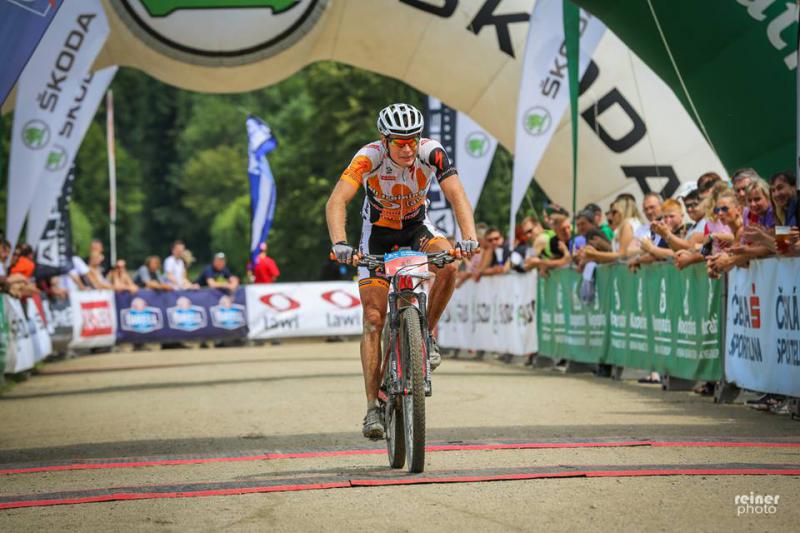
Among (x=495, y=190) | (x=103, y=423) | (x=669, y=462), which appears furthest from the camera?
(x=495, y=190)

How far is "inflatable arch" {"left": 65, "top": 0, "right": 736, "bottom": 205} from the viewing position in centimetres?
1953

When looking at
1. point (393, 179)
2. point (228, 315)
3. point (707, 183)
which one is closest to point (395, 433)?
point (393, 179)

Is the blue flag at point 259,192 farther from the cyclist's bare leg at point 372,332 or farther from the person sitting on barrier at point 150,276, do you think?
the cyclist's bare leg at point 372,332

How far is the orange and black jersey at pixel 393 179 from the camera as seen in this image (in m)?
8.70

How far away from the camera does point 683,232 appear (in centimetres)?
1478

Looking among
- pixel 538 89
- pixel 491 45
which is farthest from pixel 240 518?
pixel 491 45

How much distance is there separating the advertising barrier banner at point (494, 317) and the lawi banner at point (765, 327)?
7145mm

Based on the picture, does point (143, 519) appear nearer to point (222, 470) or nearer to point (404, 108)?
point (222, 470)

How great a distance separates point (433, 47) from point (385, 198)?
1258cm

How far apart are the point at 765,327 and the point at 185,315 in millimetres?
20579

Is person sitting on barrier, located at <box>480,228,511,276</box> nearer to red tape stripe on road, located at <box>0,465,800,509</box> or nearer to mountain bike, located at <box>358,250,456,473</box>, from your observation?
mountain bike, located at <box>358,250,456,473</box>

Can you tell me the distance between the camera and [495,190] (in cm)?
5172

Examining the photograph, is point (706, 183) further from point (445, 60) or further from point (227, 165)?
point (227, 165)

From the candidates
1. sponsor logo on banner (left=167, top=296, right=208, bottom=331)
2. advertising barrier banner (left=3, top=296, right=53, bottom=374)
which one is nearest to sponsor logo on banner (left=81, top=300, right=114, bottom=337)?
sponsor logo on banner (left=167, top=296, right=208, bottom=331)
